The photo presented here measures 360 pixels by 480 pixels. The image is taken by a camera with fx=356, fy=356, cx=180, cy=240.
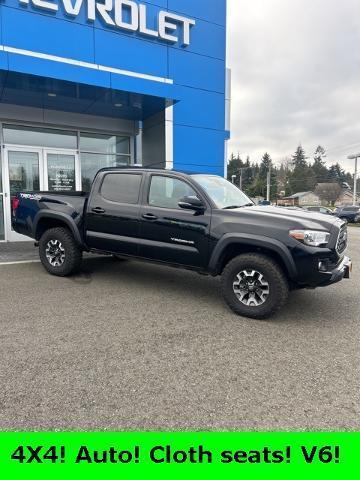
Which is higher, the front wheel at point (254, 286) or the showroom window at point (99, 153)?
the showroom window at point (99, 153)

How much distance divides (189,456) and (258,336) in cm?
193

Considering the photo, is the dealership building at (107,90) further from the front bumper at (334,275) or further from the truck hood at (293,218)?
the front bumper at (334,275)

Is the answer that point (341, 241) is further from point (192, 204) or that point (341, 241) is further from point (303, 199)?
point (303, 199)

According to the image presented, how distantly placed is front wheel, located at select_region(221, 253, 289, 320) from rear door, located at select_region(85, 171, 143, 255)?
164 cm

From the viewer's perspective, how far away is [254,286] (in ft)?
14.4

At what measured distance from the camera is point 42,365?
126 inches

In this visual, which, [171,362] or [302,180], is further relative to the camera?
[302,180]

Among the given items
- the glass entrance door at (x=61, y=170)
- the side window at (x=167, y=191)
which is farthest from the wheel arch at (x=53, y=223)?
the glass entrance door at (x=61, y=170)

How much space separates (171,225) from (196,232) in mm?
411

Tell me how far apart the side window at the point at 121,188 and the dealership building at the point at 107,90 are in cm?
335

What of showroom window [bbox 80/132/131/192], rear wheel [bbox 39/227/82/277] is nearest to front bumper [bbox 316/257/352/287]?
rear wheel [bbox 39/227/82/277]

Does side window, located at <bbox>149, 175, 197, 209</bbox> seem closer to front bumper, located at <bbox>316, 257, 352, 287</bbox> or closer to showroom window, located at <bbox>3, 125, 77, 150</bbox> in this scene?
front bumper, located at <bbox>316, 257, 352, 287</bbox>

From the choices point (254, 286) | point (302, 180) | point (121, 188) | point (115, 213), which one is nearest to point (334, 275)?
point (254, 286)

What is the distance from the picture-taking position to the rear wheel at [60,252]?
19.8 ft
